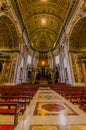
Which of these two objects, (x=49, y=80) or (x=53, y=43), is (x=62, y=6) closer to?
(x=53, y=43)

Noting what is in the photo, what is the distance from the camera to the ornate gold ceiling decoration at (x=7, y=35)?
1441 cm

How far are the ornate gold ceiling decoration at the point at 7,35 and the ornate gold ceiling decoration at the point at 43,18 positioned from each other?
10.2 ft

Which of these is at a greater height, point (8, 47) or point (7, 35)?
point (7, 35)

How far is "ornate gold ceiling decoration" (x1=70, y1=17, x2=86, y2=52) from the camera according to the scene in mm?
15193

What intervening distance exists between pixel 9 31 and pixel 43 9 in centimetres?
A: 732

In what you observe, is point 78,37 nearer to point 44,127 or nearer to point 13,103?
point 13,103

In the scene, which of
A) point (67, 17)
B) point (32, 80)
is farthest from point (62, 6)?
point (32, 80)

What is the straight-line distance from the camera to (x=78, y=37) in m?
17.0

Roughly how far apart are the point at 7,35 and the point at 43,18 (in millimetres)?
8752

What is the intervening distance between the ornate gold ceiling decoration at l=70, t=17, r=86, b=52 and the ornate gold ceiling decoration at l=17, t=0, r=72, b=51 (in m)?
3.16

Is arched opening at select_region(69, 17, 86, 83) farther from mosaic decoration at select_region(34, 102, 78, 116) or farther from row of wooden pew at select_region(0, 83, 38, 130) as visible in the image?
mosaic decoration at select_region(34, 102, 78, 116)

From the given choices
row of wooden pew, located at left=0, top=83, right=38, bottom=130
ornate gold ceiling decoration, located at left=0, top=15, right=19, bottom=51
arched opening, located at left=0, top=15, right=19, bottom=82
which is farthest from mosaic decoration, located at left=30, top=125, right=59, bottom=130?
arched opening, located at left=0, top=15, right=19, bottom=82

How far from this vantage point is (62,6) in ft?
56.7

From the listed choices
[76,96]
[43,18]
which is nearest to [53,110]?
[76,96]
